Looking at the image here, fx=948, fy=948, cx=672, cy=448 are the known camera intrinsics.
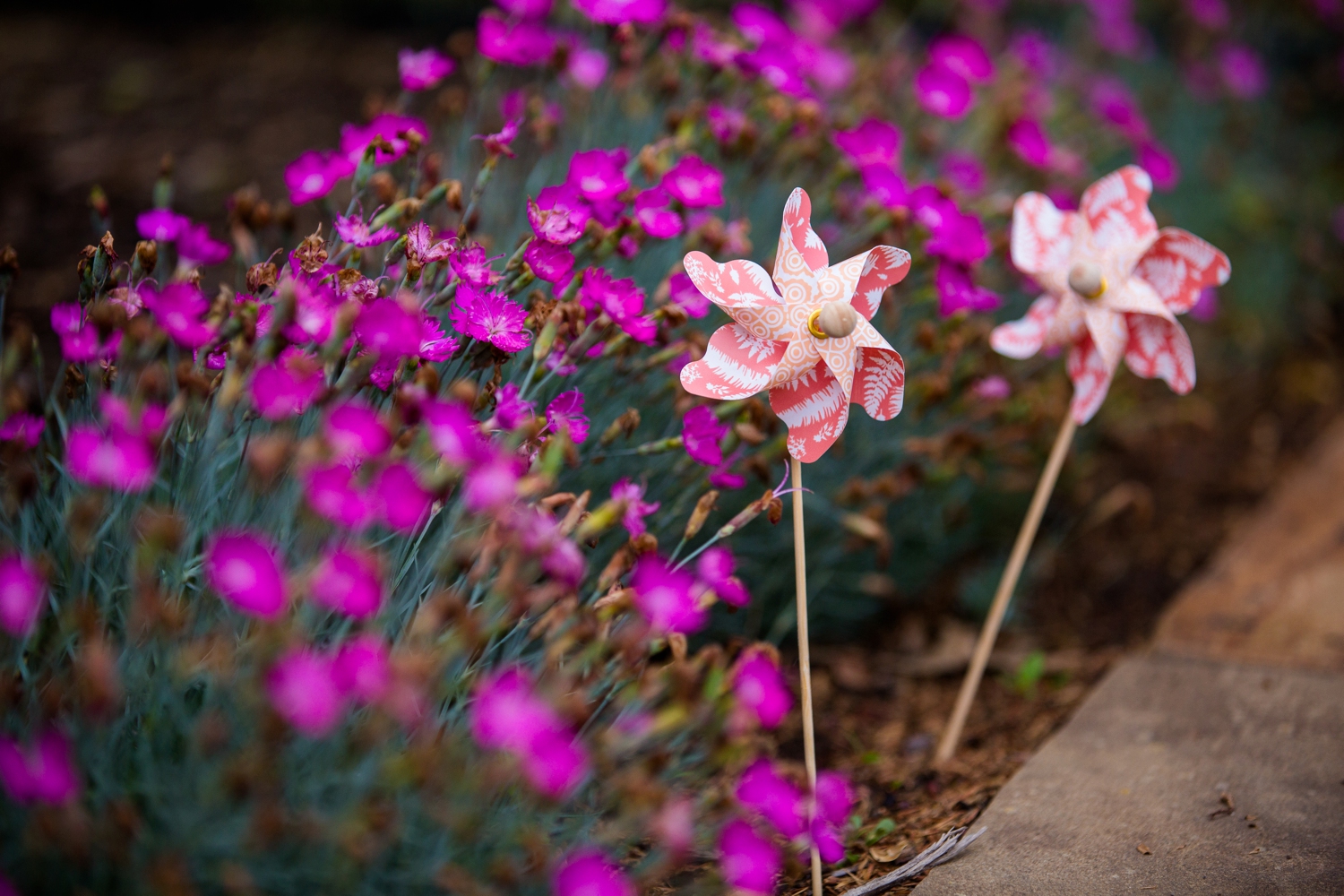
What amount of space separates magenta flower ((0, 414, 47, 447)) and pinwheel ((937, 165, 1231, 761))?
1.34 m

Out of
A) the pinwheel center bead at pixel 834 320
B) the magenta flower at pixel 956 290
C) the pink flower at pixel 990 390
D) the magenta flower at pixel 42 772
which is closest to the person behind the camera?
the magenta flower at pixel 42 772

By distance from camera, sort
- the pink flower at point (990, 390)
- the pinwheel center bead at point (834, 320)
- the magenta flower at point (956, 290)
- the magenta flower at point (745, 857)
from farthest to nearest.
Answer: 1. the pink flower at point (990, 390)
2. the magenta flower at point (956, 290)
3. the pinwheel center bead at point (834, 320)
4. the magenta flower at point (745, 857)

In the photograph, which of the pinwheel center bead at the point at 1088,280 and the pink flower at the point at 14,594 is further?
the pinwheel center bead at the point at 1088,280

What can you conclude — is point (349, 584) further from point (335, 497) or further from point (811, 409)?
point (811, 409)

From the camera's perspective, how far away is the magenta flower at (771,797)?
0.93 metres

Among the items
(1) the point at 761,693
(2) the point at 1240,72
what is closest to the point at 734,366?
(1) the point at 761,693

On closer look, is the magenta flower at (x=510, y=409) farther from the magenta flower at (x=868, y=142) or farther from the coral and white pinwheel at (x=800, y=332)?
the magenta flower at (x=868, y=142)

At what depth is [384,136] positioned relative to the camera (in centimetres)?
139

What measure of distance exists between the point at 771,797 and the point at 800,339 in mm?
578

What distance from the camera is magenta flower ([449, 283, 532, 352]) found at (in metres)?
1.23

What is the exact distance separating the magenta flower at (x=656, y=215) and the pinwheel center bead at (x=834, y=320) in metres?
0.32

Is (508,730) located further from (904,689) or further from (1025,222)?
(904,689)

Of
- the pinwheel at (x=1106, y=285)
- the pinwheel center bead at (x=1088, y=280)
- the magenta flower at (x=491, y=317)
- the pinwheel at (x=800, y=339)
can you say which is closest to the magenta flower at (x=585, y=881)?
the pinwheel at (x=800, y=339)

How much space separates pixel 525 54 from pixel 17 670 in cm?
130
